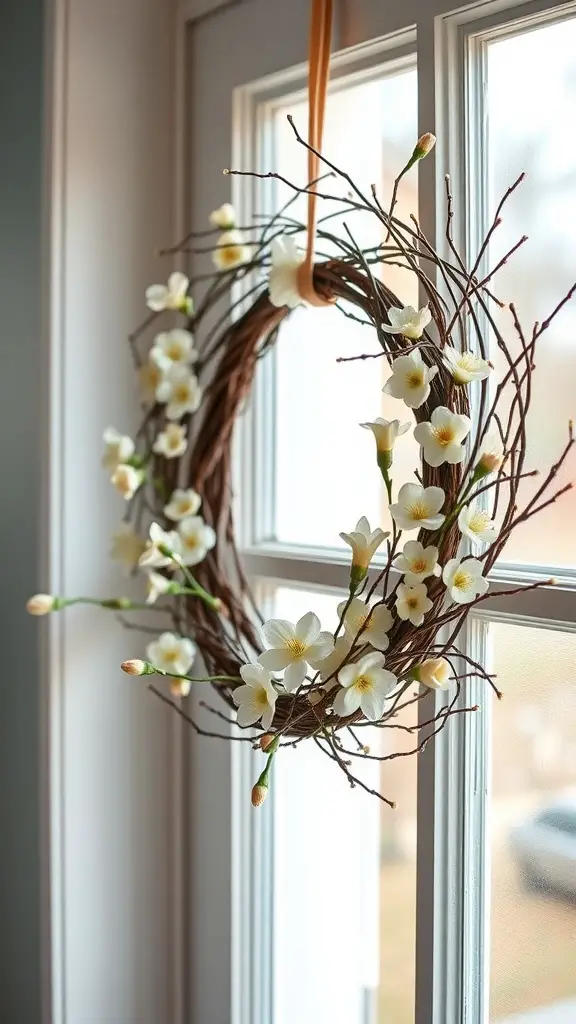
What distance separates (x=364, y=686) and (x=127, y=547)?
0.45 m

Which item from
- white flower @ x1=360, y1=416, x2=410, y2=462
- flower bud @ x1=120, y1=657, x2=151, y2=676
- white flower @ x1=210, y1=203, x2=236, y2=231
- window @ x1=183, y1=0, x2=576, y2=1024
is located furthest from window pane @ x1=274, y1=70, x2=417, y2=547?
flower bud @ x1=120, y1=657, x2=151, y2=676

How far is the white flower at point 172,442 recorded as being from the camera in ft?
3.88

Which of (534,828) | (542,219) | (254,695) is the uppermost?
(542,219)

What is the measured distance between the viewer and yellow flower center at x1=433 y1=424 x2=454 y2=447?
0.82 m

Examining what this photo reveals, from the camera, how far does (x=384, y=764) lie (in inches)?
44.2

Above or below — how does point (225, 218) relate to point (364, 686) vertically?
above

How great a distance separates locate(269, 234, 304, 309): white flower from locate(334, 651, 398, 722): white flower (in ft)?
1.22

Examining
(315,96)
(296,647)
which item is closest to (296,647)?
(296,647)

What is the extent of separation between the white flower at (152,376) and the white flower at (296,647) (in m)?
0.42

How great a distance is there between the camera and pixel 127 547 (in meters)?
1.20

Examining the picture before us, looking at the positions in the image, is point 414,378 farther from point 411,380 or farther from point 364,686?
point 364,686

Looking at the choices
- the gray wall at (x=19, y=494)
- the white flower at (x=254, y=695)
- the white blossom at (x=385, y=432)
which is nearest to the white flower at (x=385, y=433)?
the white blossom at (x=385, y=432)

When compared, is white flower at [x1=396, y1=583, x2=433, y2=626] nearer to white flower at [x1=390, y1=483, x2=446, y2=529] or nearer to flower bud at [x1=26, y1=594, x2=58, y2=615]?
white flower at [x1=390, y1=483, x2=446, y2=529]

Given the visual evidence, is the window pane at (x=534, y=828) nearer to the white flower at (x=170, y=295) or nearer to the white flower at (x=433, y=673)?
the white flower at (x=433, y=673)
